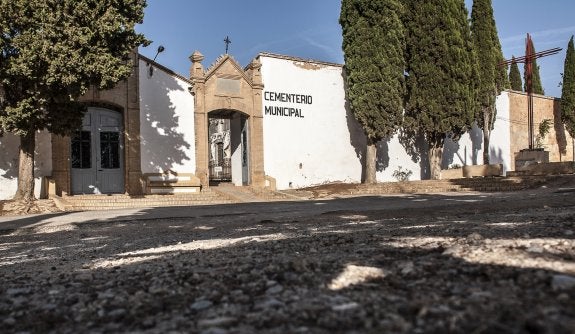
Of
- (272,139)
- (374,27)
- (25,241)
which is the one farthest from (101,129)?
(374,27)

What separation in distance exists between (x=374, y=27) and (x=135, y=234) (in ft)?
50.8

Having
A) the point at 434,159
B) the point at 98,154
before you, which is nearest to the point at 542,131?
the point at 434,159

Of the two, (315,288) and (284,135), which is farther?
(284,135)

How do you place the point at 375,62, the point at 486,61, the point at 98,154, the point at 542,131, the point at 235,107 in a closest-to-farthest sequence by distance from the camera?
the point at 98,154
the point at 235,107
the point at 375,62
the point at 486,61
the point at 542,131

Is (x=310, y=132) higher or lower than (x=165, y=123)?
lower

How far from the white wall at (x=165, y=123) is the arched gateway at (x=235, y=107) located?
13.8 inches

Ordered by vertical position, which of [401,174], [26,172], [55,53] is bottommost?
[401,174]

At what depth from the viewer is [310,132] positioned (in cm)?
2061

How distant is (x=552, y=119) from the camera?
32219 mm

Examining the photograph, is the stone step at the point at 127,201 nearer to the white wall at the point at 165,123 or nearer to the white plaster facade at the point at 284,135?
the white plaster facade at the point at 284,135

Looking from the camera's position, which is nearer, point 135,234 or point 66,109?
point 135,234

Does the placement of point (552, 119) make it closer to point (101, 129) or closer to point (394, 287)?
point (101, 129)

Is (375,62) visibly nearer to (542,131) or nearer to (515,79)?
(542,131)

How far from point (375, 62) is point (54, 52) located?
42.7 feet
